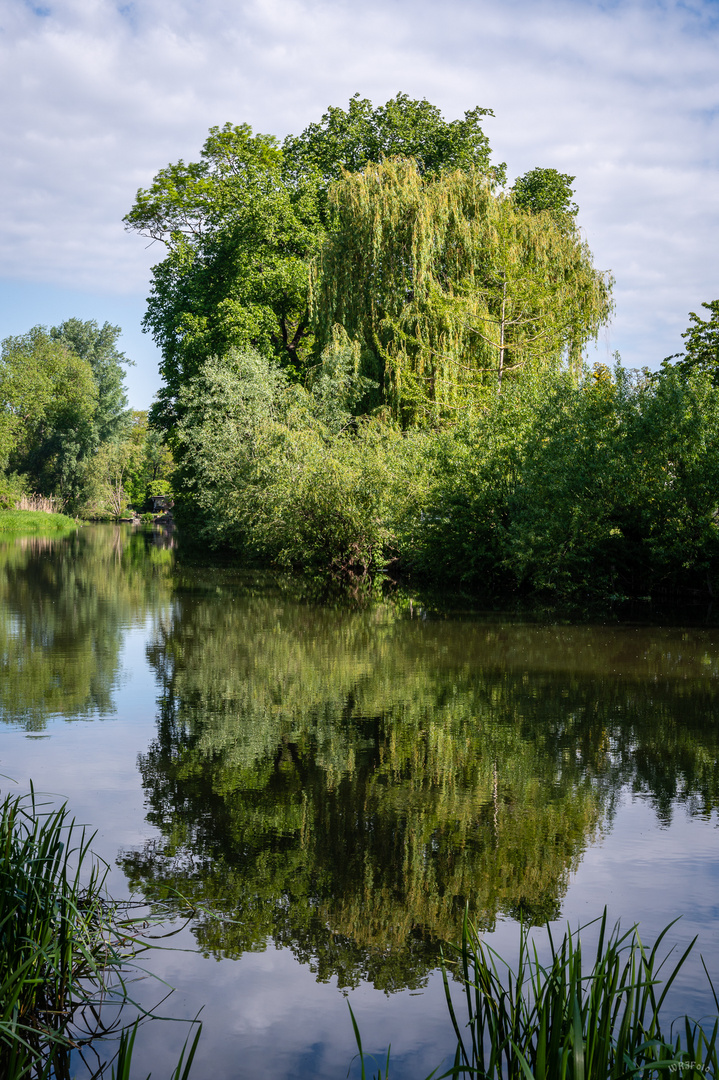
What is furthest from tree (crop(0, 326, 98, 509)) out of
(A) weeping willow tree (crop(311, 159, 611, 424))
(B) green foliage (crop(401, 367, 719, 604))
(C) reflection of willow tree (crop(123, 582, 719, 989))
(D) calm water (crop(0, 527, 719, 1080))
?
(C) reflection of willow tree (crop(123, 582, 719, 989))

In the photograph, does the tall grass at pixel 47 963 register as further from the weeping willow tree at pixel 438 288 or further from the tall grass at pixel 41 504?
the tall grass at pixel 41 504

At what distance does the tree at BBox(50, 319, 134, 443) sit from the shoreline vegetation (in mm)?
77884

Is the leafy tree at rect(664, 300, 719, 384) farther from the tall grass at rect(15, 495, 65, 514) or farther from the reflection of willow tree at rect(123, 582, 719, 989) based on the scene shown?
the tall grass at rect(15, 495, 65, 514)

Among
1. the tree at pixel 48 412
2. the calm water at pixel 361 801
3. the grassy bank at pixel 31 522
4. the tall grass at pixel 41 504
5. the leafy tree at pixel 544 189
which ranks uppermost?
the leafy tree at pixel 544 189

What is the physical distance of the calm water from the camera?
419 cm

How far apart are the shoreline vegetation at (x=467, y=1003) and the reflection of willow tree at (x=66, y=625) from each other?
5119mm

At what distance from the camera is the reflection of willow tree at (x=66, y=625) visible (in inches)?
395

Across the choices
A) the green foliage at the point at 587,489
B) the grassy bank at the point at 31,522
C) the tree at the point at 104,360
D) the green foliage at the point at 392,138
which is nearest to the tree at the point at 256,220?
the green foliage at the point at 392,138

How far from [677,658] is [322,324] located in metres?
19.0

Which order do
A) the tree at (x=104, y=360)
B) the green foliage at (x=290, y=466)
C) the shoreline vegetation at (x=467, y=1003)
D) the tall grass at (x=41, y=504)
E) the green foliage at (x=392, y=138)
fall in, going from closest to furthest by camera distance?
the shoreline vegetation at (x=467, y=1003) → the green foliage at (x=290, y=466) → the green foliage at (x=392, y=138) → the tall grass at (x=41, y=504) → the tree at (x=104, y=360)

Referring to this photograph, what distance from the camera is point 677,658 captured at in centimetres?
1242

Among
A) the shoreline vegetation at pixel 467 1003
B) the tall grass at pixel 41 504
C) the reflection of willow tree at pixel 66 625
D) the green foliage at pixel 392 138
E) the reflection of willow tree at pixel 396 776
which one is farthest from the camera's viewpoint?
the tall grass at pixel 41 504

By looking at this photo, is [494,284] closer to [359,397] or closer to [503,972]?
[359,397]

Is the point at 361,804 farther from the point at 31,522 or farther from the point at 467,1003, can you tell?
the point at 31,522
